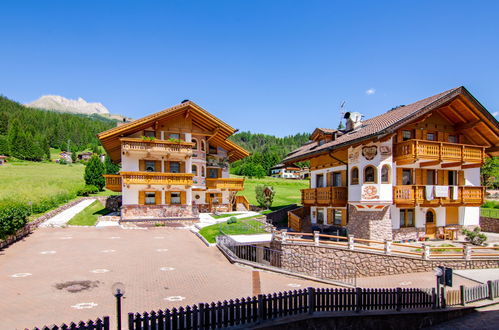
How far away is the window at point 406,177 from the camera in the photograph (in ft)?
71.6

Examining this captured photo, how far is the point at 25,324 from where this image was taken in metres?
8.86

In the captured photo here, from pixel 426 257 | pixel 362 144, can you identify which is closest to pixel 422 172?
pixel 362 144

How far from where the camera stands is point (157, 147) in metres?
29.9

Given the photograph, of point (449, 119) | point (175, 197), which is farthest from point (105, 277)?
point (449, 119)

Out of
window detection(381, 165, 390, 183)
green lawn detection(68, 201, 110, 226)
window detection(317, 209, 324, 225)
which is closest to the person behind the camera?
window detection(381, 165, 390, 183)

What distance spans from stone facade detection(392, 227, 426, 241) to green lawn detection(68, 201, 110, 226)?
2545 cm

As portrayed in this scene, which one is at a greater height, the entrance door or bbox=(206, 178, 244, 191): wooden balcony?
bbox=(206, 178, 244, 191): wooden balcony

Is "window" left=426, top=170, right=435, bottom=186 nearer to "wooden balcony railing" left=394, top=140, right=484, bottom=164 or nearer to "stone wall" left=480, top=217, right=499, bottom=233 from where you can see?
"wooden balcony railing" left=394, top=140, right=484, bottom=164

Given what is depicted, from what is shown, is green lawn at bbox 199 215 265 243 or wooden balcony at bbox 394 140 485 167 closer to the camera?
wooden balcony at bbox 394 140 485 167

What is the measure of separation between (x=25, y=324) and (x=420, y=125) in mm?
23530

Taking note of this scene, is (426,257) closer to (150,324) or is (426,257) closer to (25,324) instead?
(150,324)

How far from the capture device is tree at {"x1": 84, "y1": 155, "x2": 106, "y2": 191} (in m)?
49.8

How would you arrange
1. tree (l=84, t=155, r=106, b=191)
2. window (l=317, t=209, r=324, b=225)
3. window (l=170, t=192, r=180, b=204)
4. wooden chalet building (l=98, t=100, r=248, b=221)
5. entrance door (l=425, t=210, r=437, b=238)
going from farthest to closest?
tree (l=84, t=155, r=106, b=191), window (l=170, t=192, r=180, b=204), wooden chalet building (l=98, t=100, r=248, b=221), window (l=317, t=209, r=324, b=225), entrance door (l=425, t=210, r=437, b=238)

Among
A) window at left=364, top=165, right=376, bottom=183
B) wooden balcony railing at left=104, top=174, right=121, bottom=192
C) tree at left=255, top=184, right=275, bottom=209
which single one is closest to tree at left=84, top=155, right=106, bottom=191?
wooden balcony railing at left=104, top=174, right=121, bottom=192
